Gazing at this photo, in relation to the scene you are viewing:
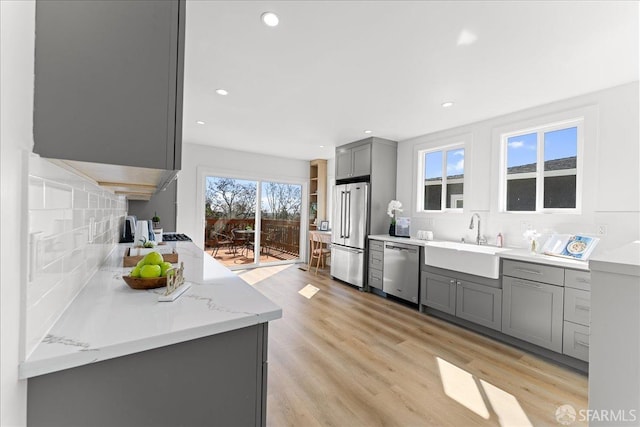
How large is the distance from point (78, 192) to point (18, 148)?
491mm

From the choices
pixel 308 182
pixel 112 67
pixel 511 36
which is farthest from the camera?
pixel 308 182

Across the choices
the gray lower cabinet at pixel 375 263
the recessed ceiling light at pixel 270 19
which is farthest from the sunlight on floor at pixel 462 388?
the recessed ceiling light at pixel 270 19

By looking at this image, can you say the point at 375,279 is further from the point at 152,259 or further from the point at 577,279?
the point at 152,259

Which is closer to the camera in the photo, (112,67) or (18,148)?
(18,148)

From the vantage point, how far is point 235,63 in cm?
232

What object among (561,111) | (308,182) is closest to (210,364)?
(561,111)

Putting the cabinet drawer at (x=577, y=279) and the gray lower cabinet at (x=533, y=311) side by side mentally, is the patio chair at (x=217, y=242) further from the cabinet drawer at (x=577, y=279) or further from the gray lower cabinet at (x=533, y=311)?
the cabinet drawer at (x=577, y=279)

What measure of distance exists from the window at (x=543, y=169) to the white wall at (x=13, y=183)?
3.98 metres

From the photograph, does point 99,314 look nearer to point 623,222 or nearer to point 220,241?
point 623,222

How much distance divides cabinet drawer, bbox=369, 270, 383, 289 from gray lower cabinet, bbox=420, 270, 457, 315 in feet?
2.51

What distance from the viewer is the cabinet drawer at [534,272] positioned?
237 cm

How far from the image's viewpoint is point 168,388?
81 cm

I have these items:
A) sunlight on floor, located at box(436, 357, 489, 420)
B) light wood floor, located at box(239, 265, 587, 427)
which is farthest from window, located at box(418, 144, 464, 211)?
sunlight on floor, located at box(436, 357, 489, 420)

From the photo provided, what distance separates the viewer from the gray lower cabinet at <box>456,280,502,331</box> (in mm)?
2760
